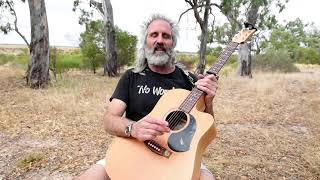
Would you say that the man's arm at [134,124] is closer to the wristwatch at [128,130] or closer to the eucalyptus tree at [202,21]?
the wristwatch at [128,130]

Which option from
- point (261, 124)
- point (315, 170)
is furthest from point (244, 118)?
point (315, 170)

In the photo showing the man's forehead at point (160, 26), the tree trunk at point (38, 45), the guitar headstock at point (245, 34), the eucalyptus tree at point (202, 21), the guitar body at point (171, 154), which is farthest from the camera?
the eucalyptus tree at point (202, 21)

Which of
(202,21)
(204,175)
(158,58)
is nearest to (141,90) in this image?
(158,58)

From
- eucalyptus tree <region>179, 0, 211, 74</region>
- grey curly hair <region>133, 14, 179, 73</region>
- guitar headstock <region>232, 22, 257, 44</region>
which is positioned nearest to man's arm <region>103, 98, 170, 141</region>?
grey curly hair <region>133, 14, 179, 73</region>

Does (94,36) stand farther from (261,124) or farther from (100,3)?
(261,124)

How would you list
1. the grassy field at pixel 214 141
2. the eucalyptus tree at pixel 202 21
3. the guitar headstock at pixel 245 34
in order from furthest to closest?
the eucalyptus tree at pixel 202 21 < the grassy field at pixel 214 141 < the guitar headstock at pixel 245 34

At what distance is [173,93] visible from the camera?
8.55 ft

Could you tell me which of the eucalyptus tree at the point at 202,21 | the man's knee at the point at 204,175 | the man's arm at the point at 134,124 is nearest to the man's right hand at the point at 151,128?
the man's arm at the point at 134,124

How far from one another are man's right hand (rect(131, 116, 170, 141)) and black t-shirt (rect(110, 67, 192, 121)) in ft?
1.32

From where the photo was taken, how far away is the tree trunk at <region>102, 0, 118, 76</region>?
16781mm

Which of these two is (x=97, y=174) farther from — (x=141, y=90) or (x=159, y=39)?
(x=159, y=39)

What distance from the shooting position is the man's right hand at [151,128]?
7.52 feet

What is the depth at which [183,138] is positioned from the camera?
237cm

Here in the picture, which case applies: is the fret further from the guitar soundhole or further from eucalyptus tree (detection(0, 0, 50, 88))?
eucalyptus tree (detection(0, 0, 50, 88))
